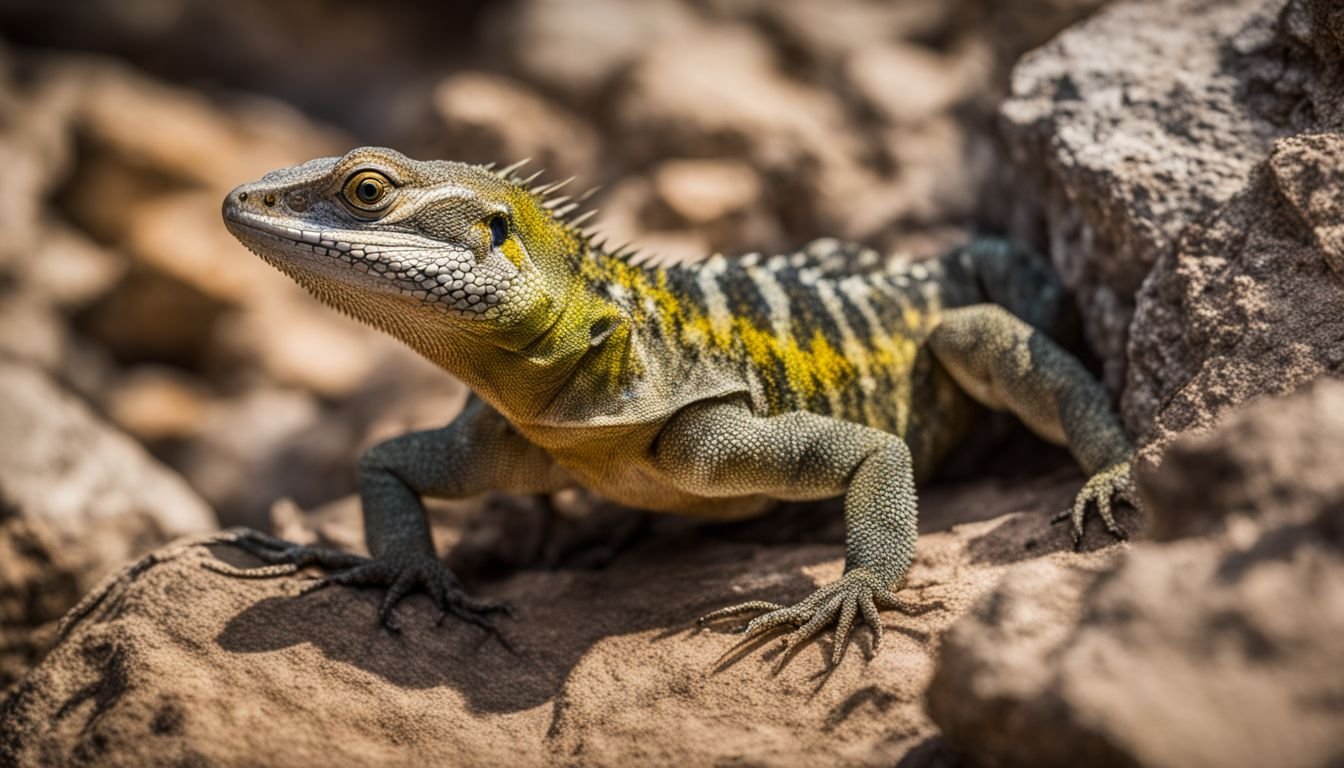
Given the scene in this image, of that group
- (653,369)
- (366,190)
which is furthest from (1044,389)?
(366,190)

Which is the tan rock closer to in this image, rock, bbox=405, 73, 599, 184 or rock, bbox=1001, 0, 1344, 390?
rock, bbox=405, 73, 599, 184

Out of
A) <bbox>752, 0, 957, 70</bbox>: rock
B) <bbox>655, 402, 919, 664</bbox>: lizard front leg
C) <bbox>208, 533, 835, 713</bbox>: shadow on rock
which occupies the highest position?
<bbox>752, 0, 957, 70</bbox>: rock

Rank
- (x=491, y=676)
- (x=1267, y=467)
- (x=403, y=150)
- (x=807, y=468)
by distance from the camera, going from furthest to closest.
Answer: (x=403, y=150)
(x=807, y=468)
(x=491, y=676)
(x=1267, y=467)

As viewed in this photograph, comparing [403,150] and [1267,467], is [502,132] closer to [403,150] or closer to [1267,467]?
[403,150]

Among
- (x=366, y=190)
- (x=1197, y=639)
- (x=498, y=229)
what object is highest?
(x=366, y=190)

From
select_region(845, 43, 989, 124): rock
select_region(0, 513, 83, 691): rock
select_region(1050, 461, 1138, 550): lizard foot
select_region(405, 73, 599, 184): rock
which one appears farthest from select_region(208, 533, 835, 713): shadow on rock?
select_region(845, 43, 989, 124): rock

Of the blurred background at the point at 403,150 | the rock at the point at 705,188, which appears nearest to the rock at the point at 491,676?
the blurred background at the point at 403,150

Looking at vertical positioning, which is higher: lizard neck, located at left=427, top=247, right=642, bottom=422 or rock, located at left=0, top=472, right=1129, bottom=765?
lizard neck, located at left=427, top=247, right=642, bottom=422
